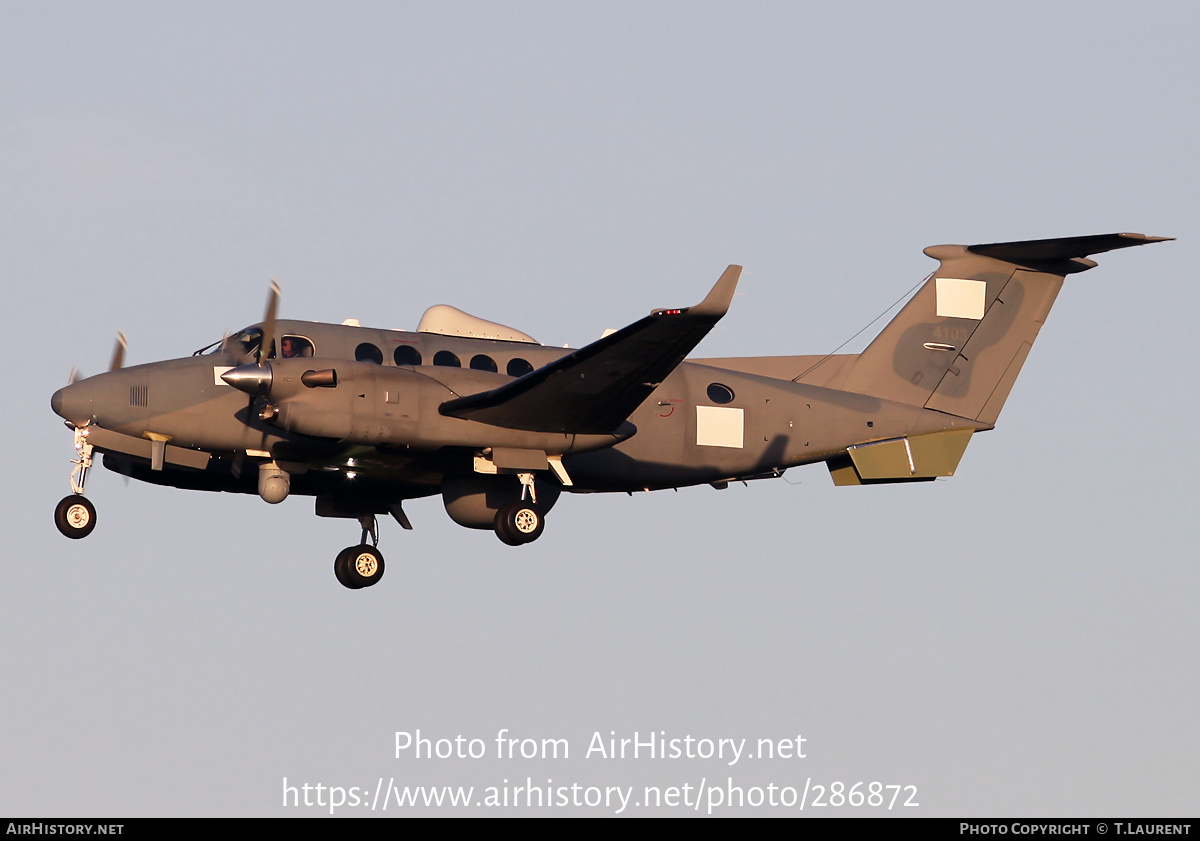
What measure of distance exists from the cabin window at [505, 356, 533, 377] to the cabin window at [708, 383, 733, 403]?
8.59 ft

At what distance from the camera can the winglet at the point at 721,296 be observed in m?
18.1

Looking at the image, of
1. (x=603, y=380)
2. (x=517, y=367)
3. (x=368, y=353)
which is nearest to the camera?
(x=603, y=380)

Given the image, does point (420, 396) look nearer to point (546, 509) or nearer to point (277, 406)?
point (277, 406)

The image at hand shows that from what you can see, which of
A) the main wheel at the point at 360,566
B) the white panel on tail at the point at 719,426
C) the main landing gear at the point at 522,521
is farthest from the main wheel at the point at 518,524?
the main wheel at the point at 360,566

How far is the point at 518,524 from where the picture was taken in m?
21.6

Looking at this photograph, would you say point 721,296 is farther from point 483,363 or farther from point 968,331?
point 968,331

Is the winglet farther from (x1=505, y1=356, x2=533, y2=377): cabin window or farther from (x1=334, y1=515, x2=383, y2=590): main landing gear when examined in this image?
(x1=334, y1=515, x2=383, y2=590): main landing gear

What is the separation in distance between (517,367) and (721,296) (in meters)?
4.94

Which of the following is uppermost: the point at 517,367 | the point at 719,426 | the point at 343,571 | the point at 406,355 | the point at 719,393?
the point at 406,355

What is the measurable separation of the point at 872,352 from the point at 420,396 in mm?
8140

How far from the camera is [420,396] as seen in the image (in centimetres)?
2041

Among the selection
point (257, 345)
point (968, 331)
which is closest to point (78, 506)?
point (257, 345)

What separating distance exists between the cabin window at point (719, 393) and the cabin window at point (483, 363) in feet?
10.2
